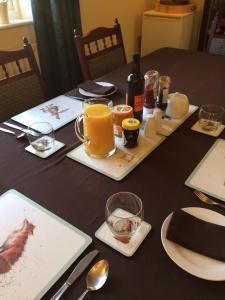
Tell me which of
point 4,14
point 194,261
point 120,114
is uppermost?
point 4,14

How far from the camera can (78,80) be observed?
208 centimetres

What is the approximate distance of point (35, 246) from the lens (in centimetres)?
54

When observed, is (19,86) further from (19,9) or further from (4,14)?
(19,9)

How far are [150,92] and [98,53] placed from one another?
0.67 metres

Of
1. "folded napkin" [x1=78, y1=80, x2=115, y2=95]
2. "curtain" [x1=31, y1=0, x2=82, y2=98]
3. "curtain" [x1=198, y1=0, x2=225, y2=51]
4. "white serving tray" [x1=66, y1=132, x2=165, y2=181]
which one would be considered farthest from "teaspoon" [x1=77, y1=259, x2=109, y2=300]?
"curtain" [x1=198, y1=0, x2=225, y2=51]

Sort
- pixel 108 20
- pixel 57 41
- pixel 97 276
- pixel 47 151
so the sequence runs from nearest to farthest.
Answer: pixel 97 276
pixel 47 151
pixel 57 41
pixel 108 20

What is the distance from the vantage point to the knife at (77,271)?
47cm

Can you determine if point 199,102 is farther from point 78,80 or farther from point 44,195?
point 78,80

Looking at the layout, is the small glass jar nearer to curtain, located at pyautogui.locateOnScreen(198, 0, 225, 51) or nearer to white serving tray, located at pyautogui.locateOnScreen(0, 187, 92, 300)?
white serving tray, located at pyautogui.locateOnScreen(0, 187, 92, 300)

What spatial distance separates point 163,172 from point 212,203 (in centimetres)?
15

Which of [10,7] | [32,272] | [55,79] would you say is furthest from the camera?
[55,79]

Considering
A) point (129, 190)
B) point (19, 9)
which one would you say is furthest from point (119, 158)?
point (19, 9)

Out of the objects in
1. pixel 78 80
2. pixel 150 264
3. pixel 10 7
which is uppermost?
pixel 10 7

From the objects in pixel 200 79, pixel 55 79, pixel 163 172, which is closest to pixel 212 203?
pixel 163 172
